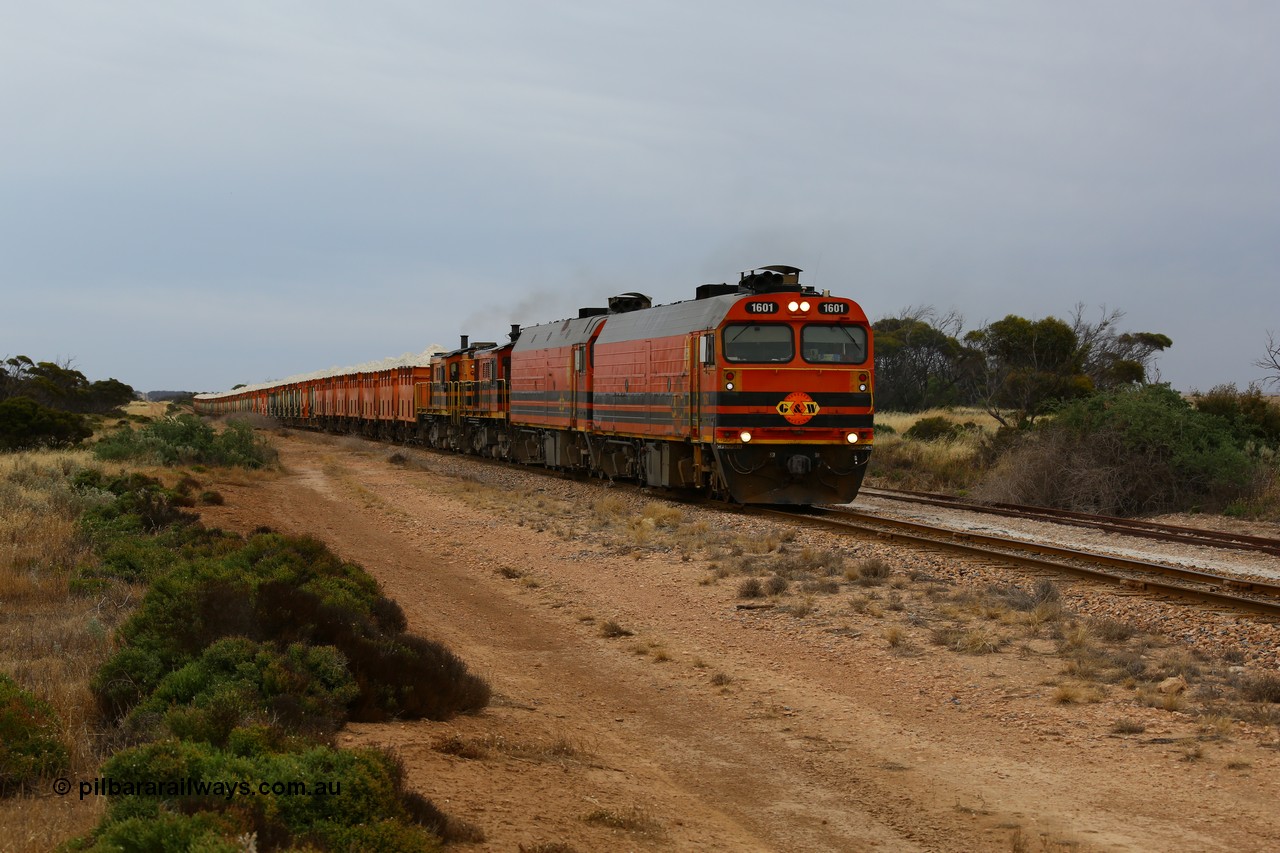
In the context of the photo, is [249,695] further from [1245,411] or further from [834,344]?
[1245,411]

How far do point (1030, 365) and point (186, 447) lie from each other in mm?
30571

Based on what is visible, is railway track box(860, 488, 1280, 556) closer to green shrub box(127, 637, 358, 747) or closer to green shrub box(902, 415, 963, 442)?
green shrub box(127, 637, 358, 747)

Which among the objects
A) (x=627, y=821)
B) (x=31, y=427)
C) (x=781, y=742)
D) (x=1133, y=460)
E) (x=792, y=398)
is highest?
(x=792, y=398)

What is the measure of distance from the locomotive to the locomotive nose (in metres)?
0.02

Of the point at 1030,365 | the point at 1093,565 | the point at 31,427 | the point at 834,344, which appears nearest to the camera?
the point at 1093,565


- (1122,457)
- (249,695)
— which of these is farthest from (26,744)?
(1122,457)

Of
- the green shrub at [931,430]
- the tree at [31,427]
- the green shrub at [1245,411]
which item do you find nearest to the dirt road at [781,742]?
the green shrub at [1245,411]

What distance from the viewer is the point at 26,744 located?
6.00m

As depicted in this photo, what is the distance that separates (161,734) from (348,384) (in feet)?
203

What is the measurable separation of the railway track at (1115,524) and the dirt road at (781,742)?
23.7 ft

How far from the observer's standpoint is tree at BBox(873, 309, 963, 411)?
66.8 metres

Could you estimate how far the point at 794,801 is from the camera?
651 cm

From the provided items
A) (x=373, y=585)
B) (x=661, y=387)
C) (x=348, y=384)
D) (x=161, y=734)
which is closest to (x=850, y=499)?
(x=661, y=387)

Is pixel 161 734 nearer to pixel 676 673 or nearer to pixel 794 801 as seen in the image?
pixel 794 801
